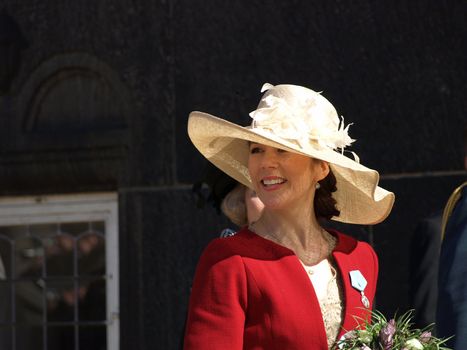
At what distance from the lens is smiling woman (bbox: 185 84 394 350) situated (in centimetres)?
403


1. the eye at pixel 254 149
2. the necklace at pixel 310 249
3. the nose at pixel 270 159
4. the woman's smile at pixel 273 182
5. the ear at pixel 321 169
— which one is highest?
the eye at pixel 254 149

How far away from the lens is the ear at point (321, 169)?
14.1 ft

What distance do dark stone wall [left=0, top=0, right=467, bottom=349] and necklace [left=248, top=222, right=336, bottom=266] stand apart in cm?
274

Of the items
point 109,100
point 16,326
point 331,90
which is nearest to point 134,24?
point 109,100

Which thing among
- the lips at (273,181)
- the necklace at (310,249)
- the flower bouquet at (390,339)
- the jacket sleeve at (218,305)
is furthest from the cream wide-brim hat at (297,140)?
the flower bouquet at (390,339)

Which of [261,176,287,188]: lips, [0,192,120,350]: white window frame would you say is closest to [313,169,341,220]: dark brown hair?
[261,176,287,188]: lips

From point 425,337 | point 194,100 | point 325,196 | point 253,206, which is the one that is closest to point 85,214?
point 194,100

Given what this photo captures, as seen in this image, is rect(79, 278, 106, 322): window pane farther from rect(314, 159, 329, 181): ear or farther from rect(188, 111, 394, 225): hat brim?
rect(314, 159, 329, 181): ear

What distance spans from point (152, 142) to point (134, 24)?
25.1 inches

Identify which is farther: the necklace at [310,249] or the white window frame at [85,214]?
the white window frame at [85,214]

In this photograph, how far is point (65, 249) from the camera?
309 inches

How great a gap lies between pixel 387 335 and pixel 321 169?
0.60m

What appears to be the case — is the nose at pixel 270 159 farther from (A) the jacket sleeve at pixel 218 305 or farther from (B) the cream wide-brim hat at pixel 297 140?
(A) the jacket sleeve at pixel 218 305

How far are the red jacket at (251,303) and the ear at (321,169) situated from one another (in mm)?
298
